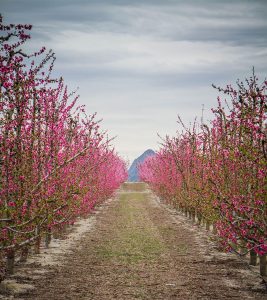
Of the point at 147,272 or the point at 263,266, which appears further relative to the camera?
the point at 147,272

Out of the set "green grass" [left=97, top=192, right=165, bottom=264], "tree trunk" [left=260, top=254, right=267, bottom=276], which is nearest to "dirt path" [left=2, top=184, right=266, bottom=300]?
"green grass" [left=97, top=192, right=165, bottom=264]

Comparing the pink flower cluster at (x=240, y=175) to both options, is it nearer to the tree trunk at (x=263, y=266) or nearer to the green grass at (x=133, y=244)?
the tree trunk at (x=263, y=266)

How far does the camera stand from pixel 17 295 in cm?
901

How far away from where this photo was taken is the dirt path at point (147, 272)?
9.30 m

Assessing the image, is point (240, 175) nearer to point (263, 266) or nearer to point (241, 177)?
point (241, 177)

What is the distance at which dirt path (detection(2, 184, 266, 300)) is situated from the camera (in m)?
Answer: 9.30

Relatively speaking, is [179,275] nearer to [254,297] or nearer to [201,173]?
[254,297]

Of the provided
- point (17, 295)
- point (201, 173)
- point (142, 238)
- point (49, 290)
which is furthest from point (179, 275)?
point (201, 173)

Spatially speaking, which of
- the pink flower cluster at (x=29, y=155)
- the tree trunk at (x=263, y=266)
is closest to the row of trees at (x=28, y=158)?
the pink flower cluster at (x=29, y=155)

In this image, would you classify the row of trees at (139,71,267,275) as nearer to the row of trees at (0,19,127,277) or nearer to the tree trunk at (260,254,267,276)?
the tree trunk at (260,254,267,276)

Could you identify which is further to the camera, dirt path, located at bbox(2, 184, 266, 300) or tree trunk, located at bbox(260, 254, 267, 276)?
tree trunk, located at bbox(260, 254, 267, 276)

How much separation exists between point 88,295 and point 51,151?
184 inches

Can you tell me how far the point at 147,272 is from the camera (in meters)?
11.3

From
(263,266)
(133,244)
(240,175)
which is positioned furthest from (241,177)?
(133,244)
